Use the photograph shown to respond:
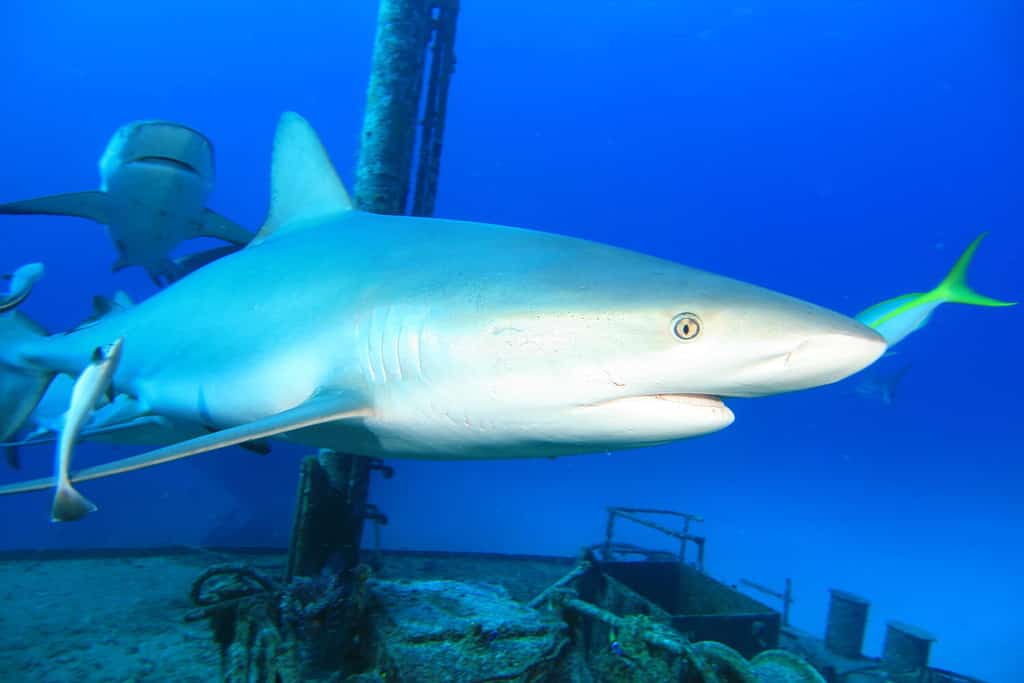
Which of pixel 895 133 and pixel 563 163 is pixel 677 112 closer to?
pixel 563 163

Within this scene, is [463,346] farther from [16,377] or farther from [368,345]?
[16,377]

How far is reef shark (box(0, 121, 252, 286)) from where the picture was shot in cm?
495

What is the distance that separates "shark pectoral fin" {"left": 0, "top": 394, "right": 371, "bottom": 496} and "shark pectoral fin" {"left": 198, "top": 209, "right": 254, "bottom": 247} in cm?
448

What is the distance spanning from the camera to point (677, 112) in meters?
113

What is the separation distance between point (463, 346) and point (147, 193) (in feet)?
16.2

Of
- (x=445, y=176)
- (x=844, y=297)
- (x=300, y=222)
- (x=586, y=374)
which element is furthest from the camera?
(x=445, y=176)

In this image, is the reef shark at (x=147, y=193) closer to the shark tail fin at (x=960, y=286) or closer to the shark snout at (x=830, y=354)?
the shark snout at (x=830, y=354)

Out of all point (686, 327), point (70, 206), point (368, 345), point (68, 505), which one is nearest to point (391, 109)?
point (70, 206)

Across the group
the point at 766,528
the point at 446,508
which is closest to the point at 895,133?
the point at 766,528

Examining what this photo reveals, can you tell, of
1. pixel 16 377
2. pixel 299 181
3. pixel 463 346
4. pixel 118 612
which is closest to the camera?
pixel 463 346

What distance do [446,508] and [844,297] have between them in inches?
3198

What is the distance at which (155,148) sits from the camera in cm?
496

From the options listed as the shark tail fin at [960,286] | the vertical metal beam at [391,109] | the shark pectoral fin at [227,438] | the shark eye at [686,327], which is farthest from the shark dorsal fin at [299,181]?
the shark tail fin at [960,286]

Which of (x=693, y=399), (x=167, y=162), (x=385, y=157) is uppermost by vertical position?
(x=385, y=157)
